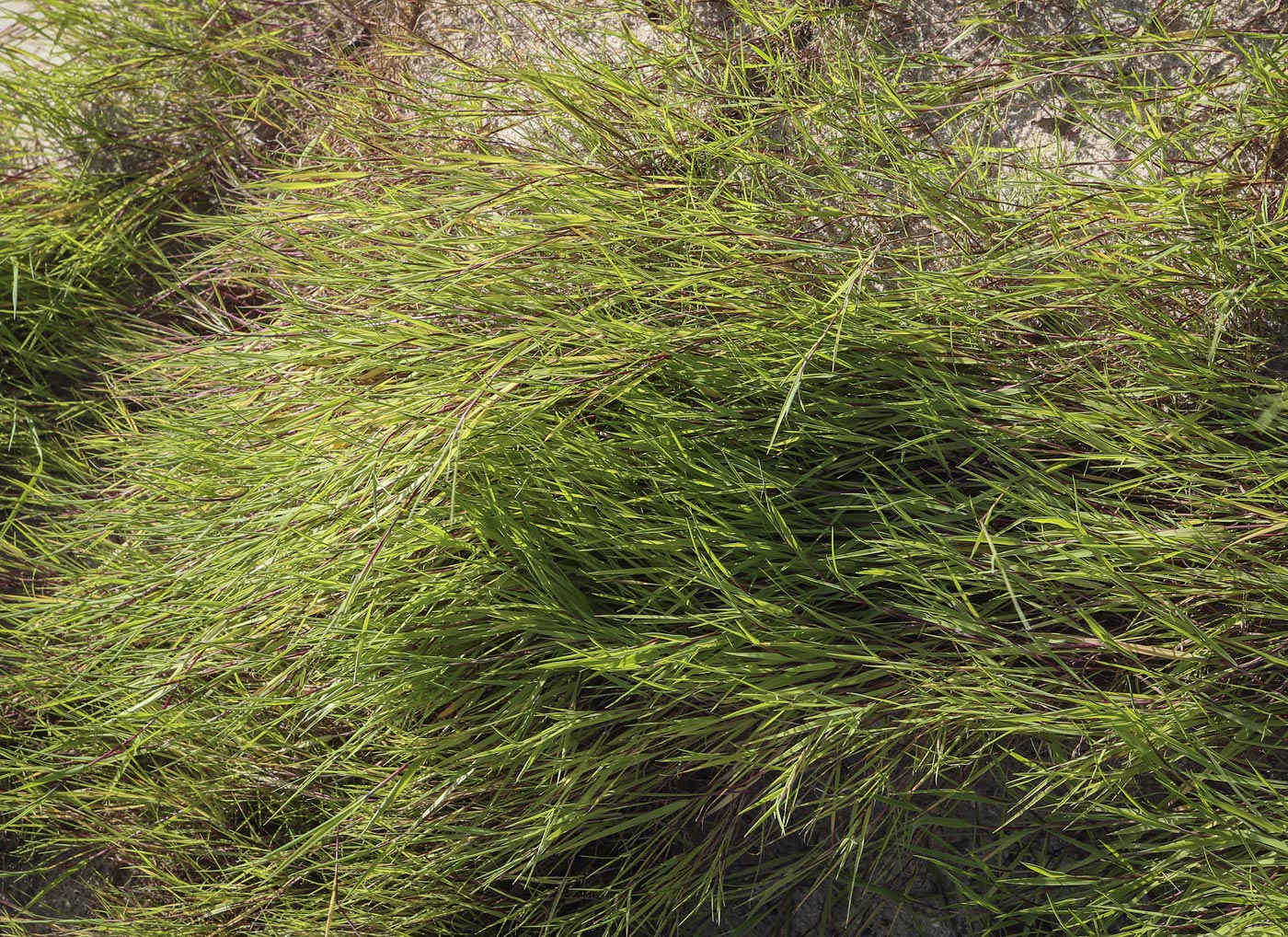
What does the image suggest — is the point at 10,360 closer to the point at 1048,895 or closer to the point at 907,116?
the point at 907,116

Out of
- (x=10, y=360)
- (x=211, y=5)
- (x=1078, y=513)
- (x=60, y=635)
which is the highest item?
(x=211, y=5)

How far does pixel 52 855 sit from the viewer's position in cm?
161

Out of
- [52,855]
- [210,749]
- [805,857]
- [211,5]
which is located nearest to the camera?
[805,857]

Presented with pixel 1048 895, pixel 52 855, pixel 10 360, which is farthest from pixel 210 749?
pixel 1048 895

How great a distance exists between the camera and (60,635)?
4.99ft

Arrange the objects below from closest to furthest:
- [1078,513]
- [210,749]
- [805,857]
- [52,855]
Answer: [1078,513]
[805,857]
[210,749]
[52,855]

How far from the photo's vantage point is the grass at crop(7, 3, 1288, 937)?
47.0 inches

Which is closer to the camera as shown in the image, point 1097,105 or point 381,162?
point 1097,105

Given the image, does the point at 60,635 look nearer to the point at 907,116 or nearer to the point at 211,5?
the point at 211,5

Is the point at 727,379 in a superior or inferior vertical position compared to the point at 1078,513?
superior

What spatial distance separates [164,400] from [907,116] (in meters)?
1.27

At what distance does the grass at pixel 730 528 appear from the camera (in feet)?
3.92

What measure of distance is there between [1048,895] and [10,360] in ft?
6.13

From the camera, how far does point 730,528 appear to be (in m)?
1.21
